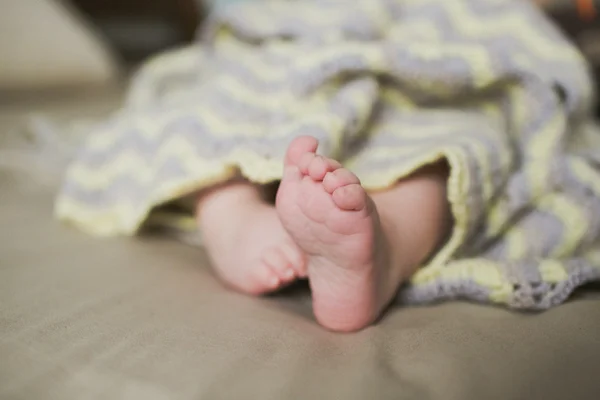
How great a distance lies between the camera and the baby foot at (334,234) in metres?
0.43

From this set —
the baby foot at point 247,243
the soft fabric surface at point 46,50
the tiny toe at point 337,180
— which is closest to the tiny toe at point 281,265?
the baby foot at point 247,243

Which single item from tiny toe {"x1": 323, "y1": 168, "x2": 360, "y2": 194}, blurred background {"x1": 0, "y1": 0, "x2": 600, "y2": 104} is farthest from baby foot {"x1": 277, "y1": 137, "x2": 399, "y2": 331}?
blurred background {"x1": 0, "y1": 0, "x2": 600, "y2": 104}

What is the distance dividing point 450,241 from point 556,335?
0.49 ft

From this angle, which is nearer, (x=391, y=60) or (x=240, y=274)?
(x=240, y=274)

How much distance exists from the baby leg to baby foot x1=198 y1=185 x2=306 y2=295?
0.11ft

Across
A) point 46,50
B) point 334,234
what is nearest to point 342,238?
point 334,234

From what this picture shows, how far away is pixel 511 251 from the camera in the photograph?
600mm

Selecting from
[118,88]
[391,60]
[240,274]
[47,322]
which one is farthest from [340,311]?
[118,88]

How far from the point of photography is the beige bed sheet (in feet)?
1.21

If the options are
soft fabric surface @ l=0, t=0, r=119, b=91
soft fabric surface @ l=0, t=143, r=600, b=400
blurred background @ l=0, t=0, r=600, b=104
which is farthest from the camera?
soft fabric surface @ l=0, t=0, r=119, b=91

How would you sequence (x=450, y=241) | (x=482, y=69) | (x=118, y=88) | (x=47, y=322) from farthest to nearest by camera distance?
(x=118, y=88)
(x=482, y=69)
(x=450, y=241)
(x=47, y=322)

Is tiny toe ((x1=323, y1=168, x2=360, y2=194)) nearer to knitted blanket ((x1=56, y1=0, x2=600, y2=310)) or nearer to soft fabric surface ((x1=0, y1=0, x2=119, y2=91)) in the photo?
knitted blanket ((x1=56, y1=0, x2=600, y2=310))

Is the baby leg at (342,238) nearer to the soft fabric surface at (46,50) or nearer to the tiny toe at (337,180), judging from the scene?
the tiny toe at (337,180)

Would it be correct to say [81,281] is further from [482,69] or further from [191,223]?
[482,69]
